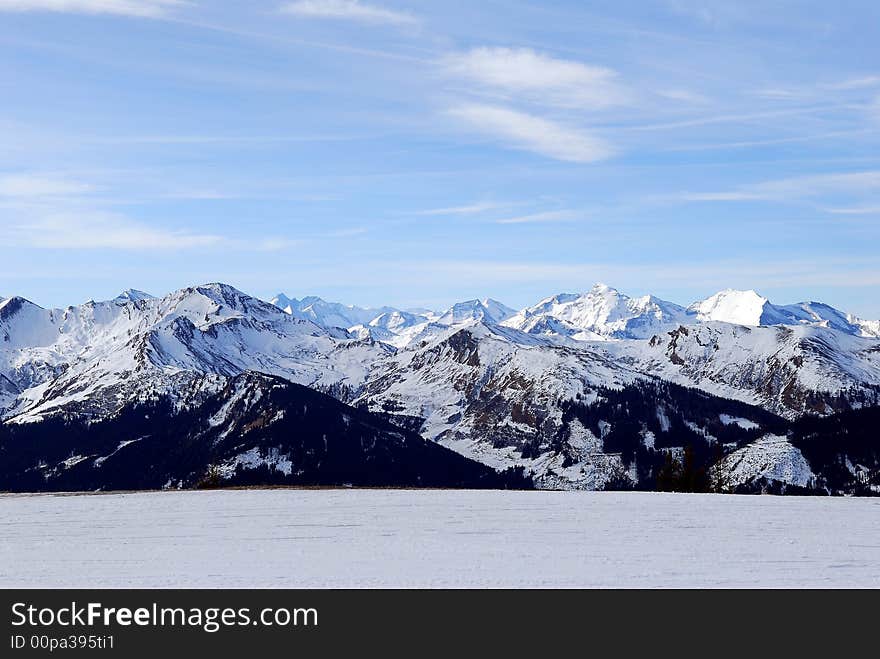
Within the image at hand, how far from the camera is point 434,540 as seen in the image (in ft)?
91.7

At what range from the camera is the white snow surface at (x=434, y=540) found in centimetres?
2345

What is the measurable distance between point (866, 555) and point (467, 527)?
12924mm

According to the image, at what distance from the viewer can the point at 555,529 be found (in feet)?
98.2

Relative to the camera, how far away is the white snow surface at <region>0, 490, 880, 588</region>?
76.9 feet
